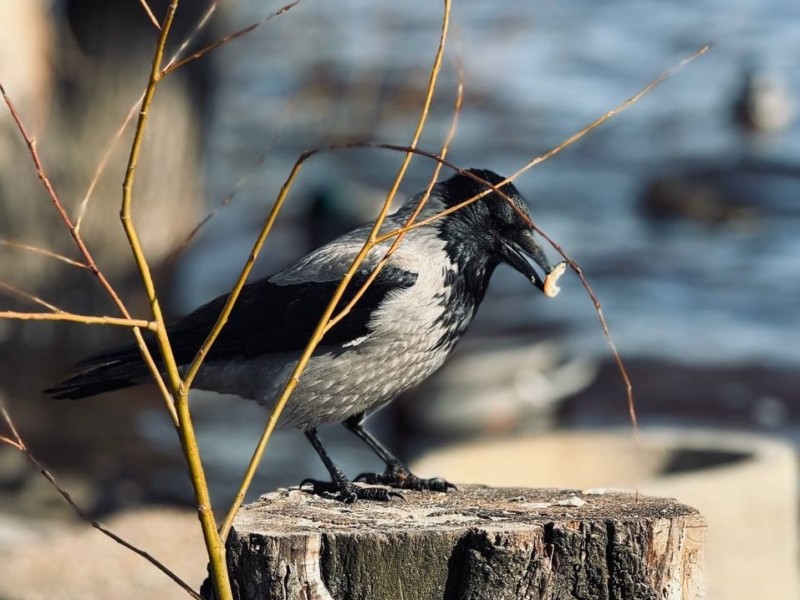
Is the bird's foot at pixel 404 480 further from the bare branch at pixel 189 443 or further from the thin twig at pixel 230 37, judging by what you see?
the thin twig at pixel 230 37

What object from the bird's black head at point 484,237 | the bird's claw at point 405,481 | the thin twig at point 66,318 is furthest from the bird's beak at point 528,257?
the thin twig at point 66,318

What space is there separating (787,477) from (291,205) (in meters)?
12.6

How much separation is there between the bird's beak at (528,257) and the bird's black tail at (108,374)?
3.64 feet

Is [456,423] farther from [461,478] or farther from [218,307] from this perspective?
[218,307]

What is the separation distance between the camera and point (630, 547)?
314 centimetres

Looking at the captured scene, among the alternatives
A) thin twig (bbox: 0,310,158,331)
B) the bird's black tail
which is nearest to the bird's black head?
the bird's black tail

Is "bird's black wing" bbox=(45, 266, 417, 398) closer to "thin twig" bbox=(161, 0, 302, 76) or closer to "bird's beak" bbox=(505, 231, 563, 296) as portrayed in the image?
"bird's beak" bbox=(505, 231, 563, 296)

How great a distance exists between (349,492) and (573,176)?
17.5m

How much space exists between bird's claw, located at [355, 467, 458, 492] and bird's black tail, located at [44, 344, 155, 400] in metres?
0.75

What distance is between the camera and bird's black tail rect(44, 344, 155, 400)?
400 centimetres

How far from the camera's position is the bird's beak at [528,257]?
12.8ft

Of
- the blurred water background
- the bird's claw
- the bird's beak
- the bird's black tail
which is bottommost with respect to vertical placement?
the bird's claw

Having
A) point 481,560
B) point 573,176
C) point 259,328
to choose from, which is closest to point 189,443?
point 481,560

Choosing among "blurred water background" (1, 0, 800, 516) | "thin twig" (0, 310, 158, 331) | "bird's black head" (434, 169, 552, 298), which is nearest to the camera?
→ "thin twig" (0, 310, 158, 331)
